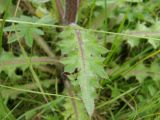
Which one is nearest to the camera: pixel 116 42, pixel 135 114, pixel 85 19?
pixel 135 114

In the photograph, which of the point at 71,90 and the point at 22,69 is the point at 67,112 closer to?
the point at 71,90

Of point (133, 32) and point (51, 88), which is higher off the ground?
point (133, 32)

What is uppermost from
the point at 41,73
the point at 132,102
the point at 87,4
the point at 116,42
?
the point at 87,4

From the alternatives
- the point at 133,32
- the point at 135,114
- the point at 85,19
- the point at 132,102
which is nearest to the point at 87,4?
the point at 85,19

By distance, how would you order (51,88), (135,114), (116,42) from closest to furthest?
(135,114) < (116,42) < (51,88)

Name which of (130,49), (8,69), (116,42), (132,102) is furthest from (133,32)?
(8,69)

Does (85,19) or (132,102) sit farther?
(85,19)

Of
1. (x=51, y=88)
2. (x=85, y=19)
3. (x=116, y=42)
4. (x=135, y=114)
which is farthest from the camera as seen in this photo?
(x=85, y=19)

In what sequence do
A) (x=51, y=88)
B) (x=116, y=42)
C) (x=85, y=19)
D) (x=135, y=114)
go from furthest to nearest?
(x=85, y=19)
(x=51, y=88)
(x=116, y=42)
(x=135, y=114)

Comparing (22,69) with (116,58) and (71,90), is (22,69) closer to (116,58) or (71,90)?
(71,90)
